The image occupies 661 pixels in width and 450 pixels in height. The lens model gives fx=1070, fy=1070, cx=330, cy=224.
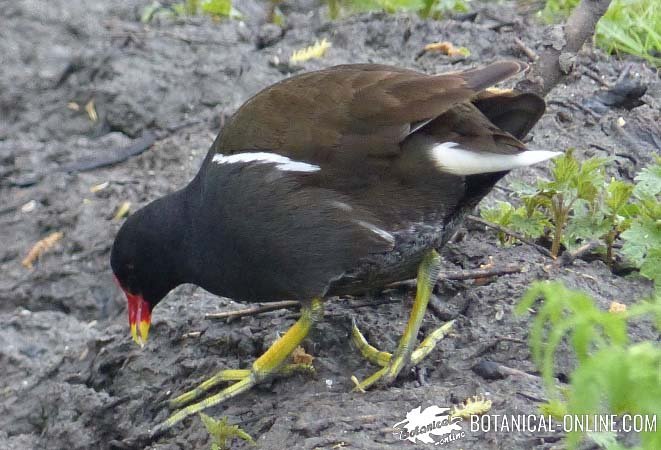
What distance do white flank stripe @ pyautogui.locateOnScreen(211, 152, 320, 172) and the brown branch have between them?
1.19 meters

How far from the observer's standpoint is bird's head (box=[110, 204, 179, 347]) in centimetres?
395

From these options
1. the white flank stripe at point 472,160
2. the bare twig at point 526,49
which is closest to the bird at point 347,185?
the white flank stripe at point 472,160

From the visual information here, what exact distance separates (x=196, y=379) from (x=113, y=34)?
3408mm

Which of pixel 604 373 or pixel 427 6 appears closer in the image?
pixel 604 373

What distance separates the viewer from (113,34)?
6629 millimetres

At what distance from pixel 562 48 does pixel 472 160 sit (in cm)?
112

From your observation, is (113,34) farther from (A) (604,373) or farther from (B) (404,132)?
(A) (604,373)

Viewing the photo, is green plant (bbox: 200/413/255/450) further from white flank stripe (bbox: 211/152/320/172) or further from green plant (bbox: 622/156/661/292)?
green plant (bbox: 622/156/661/292)

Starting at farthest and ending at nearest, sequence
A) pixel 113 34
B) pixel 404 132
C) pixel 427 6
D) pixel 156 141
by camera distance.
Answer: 1. pixel 113 34
2. pixel 427 6
3. pixel 156 141
4. pixel 404 132

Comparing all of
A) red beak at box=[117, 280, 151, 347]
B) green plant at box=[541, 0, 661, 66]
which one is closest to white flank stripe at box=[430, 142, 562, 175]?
red beak at box=[117, 280, 151, 347]

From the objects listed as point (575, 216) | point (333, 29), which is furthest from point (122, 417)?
point (333, 29)

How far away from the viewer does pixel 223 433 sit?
3250 millimetres

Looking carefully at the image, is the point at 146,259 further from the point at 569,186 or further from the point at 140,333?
the point at 569,186

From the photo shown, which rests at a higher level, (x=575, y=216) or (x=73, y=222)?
(x=575, y=216)
